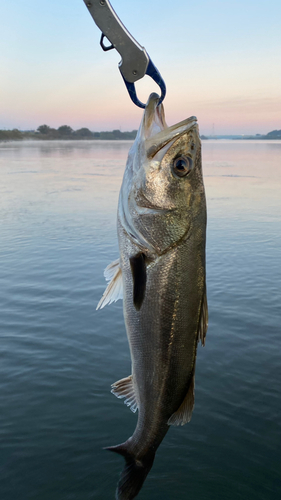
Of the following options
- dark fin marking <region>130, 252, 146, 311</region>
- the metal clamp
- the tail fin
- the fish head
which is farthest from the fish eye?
the tail fin

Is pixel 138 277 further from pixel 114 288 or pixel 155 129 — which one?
pixel 155 129

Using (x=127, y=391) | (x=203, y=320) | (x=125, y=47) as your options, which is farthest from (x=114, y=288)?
(x=125, y=47)

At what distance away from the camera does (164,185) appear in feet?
10.7

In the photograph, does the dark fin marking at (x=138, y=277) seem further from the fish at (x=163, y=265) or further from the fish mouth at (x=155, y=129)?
the fish mouth at (x=155, y=129)

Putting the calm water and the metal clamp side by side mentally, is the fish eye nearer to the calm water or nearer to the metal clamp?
the metal clamp

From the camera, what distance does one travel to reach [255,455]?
5844 mm

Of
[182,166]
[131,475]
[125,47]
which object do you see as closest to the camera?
[125,47]

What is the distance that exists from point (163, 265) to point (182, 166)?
0.75 metres

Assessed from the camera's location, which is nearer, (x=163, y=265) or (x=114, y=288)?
(x=163, y=265)

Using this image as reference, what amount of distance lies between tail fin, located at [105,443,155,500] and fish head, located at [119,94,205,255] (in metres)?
1.67

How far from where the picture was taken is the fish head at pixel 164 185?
322 centimetres

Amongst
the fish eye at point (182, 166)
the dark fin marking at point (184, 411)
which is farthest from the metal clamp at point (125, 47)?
the dark fin marking at point (184, 411)

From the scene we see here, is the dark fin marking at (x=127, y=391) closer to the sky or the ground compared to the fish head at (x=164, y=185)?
closer to the ground

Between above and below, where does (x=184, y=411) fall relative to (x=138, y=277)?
below
